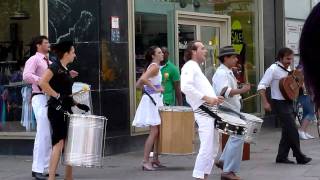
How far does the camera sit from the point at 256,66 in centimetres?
1498

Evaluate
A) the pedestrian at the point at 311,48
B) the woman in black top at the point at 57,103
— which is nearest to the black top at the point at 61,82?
the woman in black top at the point at 57,103

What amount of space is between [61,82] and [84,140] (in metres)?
0.76

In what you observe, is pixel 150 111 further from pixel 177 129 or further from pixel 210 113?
pixel 210 113

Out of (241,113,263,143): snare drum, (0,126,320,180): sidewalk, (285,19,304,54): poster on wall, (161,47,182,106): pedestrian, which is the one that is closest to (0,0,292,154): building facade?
(0,126,320,180): sidewalk

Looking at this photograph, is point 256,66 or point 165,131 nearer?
point 165,131

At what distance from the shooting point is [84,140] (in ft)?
23.0

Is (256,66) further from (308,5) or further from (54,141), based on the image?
(54,141)

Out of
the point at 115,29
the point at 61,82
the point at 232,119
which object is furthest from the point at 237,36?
the point at 61,82

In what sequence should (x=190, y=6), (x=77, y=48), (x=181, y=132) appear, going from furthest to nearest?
1. (x=190, y=6)
2. (x=77, y=48)
3. (x=181, y=132)

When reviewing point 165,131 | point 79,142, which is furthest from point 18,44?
point 79,142

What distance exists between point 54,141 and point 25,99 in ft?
11.5

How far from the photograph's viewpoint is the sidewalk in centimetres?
821

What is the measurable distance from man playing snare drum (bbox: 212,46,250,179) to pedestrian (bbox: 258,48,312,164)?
1.15 m

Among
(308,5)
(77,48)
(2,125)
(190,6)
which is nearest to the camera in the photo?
(77,48)
